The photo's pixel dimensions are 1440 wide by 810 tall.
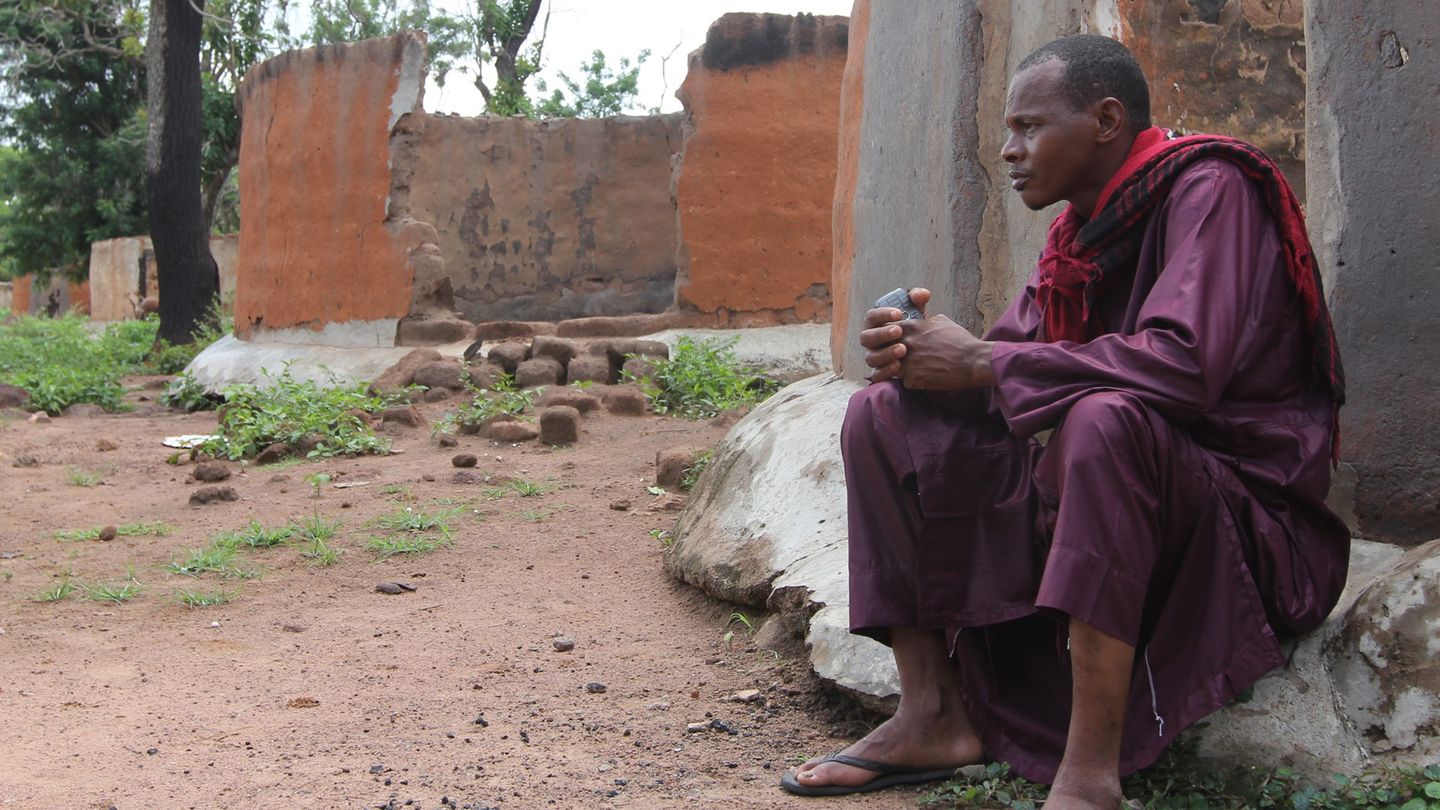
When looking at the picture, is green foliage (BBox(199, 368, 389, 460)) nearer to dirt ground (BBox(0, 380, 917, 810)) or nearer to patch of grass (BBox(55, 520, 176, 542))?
dirt ground (BBox(0, 380, 917, 810))

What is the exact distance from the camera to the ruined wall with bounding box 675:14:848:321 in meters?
9.62

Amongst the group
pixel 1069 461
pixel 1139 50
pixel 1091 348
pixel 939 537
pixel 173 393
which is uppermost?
pixel 1139 50

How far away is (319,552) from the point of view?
15.7 feet

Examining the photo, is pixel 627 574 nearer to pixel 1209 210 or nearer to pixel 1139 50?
pixel 1139 50

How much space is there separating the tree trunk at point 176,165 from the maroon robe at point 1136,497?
11.1 meters

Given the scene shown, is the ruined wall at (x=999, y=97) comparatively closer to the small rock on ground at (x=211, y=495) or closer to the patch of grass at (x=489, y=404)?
the small rock on ground at (x=211, y=495)

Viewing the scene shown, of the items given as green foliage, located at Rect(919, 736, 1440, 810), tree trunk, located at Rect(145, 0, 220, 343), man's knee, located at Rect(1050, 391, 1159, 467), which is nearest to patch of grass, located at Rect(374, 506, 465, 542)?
green foliage, located at Rect(919, 736, 1440, 810)

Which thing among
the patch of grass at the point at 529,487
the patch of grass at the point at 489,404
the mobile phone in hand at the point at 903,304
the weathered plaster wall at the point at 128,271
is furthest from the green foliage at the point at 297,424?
the weathered plaster wall at the point at 128,271

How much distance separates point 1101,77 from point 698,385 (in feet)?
19.2

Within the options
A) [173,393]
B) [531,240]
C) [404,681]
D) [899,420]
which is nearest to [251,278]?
[173,393]

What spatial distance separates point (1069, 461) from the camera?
2.09 m

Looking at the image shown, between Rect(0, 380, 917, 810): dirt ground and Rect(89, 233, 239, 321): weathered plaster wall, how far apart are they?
1391 cm

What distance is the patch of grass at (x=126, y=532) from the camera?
5.19m

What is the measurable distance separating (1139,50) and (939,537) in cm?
163
